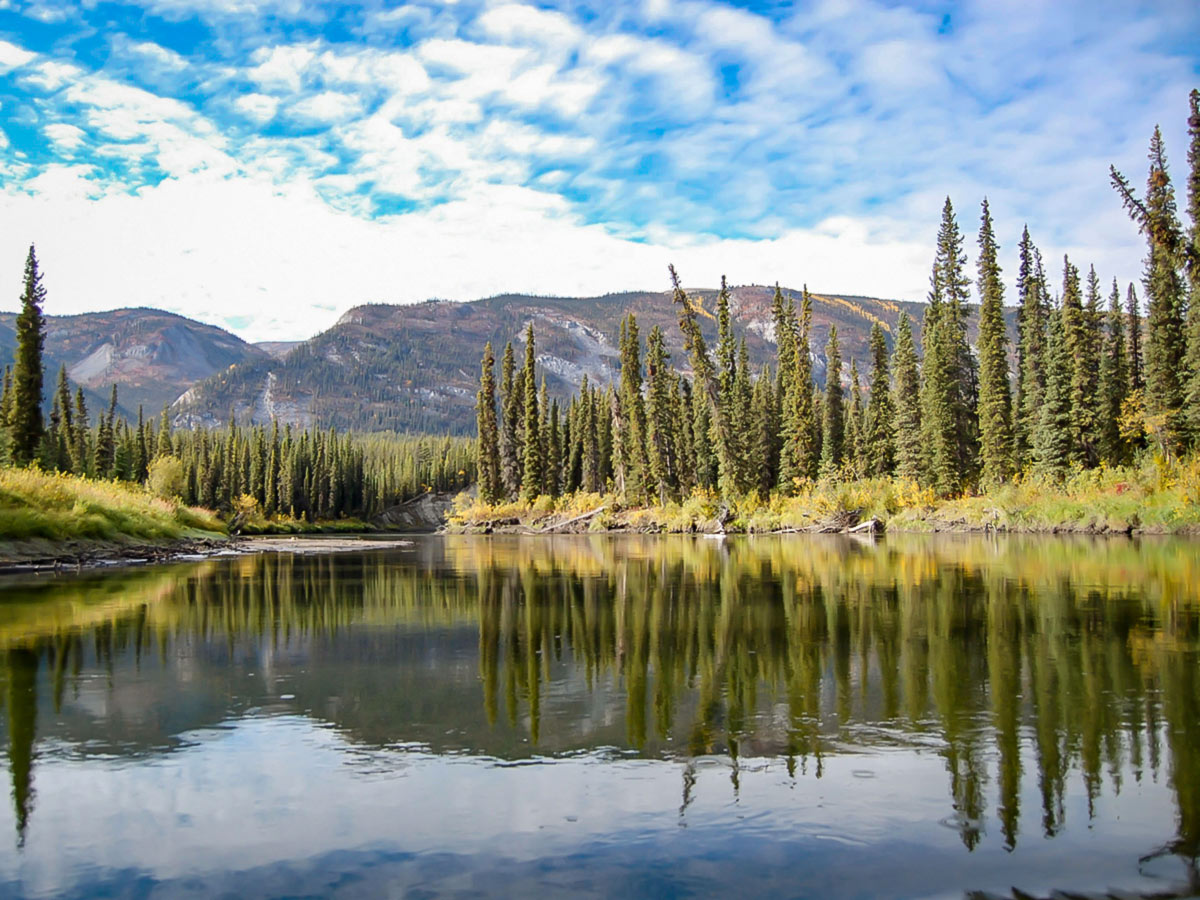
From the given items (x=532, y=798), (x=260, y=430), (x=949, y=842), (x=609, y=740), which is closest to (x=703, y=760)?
(x=609, y=740)

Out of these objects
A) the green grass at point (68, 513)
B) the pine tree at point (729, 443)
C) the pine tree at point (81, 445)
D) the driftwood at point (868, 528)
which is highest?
the pine tree at point (81, 445)

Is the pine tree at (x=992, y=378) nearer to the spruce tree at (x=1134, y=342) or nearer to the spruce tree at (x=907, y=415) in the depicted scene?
the spruce tree at (x=907, y=415)

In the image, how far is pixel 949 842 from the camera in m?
5.41

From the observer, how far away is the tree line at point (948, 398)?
53.8 metres

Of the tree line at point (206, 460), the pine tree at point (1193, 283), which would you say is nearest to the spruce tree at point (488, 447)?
the tree line at point (206, 460)

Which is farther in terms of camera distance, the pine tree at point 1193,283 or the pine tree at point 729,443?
the pine tree at point 729,443

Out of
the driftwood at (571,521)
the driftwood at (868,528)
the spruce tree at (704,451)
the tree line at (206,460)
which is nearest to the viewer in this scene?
the driftwood at (868,528)

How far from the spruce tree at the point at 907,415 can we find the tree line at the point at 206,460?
6094 centimetres

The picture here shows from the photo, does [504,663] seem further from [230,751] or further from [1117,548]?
[1117,548]

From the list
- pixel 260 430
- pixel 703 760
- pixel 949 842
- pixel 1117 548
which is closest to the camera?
pixel 949 842

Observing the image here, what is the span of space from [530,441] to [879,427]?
1583 inches

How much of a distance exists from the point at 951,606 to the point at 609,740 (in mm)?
10303

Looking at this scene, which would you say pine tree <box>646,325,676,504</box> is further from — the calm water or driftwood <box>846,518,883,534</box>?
the calm water

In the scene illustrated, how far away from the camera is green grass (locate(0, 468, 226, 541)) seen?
98.0ft
